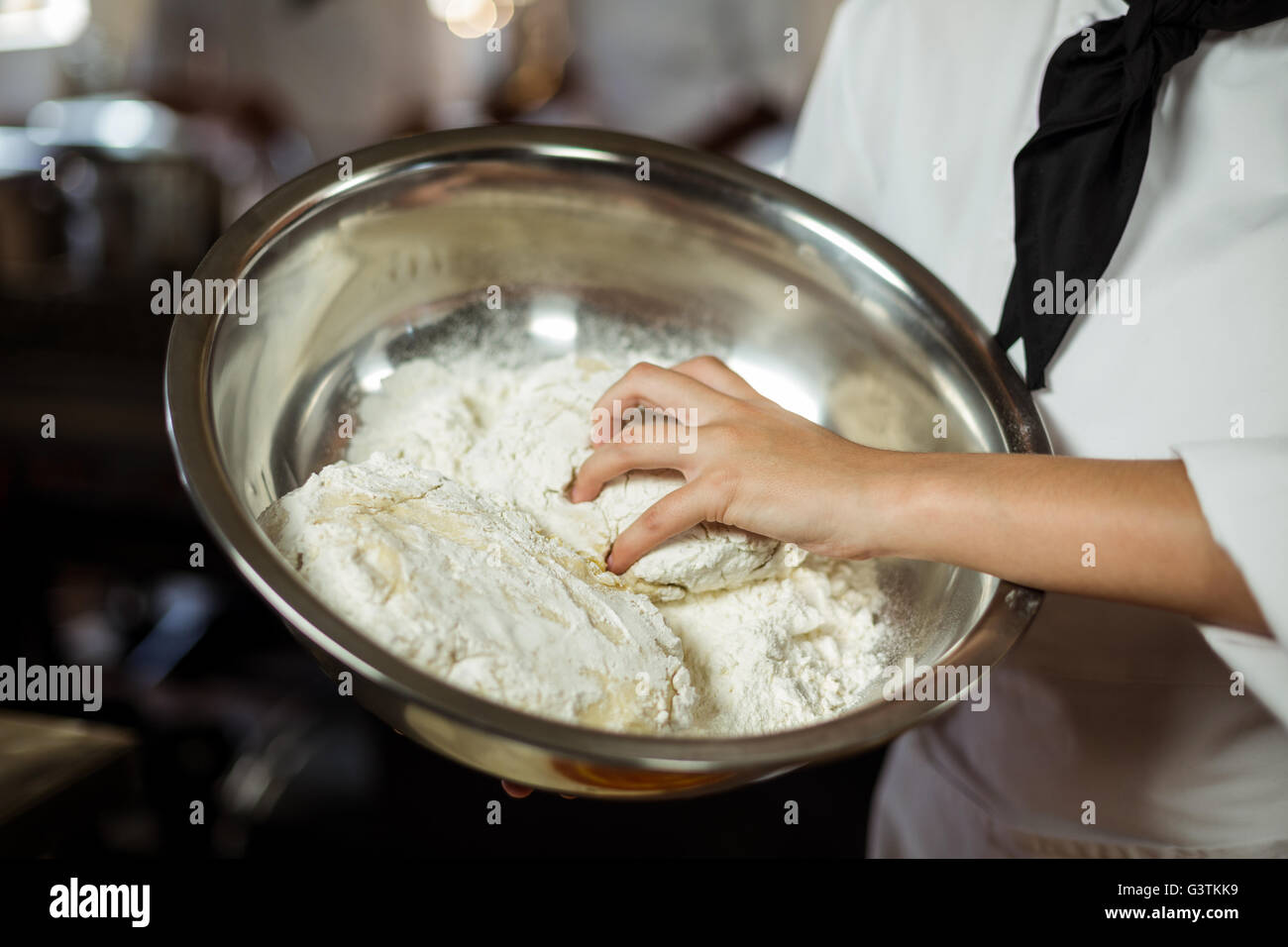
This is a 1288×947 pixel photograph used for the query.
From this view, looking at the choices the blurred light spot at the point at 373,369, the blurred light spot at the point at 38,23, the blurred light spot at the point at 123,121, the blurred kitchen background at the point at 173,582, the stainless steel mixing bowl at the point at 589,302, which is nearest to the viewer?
the stainless steel mixing bowl at the point at 589,302

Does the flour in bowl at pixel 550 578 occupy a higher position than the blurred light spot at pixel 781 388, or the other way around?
the blurred light spot at pixel 781 388

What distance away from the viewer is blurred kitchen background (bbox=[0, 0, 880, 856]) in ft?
4.33

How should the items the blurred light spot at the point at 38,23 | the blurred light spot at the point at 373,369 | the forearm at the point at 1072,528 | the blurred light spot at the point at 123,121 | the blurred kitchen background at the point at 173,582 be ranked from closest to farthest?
the forearm at the point at 1072,528
the blurred light spot at the point at 373,369
the blurred kitchen background at the point at 173,582
the blurred light spot at the point at 123,121
the blurred light spot at the point at 38,23

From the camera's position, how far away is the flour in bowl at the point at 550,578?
44cm

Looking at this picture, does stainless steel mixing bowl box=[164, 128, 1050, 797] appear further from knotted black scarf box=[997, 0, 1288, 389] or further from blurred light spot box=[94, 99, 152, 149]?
blurred light spot box=[94, 99, 152, 149]

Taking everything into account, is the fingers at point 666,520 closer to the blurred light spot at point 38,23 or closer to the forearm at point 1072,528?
the forearm at point 1072,528

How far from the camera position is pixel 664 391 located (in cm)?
54

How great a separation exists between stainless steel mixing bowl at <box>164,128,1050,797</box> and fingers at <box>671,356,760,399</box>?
122 millimetres

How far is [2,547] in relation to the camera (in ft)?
4.97

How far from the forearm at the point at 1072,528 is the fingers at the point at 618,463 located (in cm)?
13

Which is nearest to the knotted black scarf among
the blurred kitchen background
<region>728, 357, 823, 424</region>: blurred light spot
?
<region>728, 357, 823, 424</region>: blurred light spot

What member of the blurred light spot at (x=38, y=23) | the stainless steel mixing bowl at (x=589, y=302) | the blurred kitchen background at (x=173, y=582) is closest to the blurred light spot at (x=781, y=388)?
the stainless steel mixing bowl at (x=589, y=302)

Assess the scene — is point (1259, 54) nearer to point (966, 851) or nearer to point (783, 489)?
point (783, 489)

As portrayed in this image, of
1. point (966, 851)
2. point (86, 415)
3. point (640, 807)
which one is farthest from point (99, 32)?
point (966, 851)
